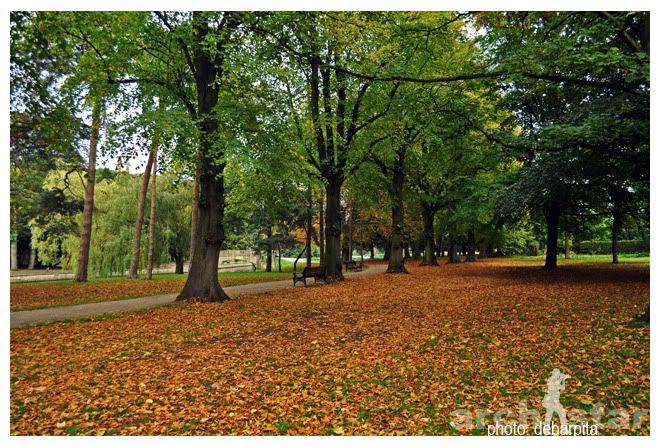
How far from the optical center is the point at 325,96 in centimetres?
1711

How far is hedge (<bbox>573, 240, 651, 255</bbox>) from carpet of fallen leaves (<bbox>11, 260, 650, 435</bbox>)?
31.3 m

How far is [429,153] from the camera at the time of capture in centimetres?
2350

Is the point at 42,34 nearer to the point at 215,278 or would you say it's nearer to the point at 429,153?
the point at 215,278

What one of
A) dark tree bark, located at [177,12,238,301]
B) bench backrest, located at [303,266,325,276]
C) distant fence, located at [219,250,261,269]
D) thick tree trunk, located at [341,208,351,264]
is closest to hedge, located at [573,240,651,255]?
thick tree trunk, located at [341,208,351,264]

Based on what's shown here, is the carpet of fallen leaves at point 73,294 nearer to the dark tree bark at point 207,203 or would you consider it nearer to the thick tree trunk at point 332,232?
the dark tree bark at point 207,203

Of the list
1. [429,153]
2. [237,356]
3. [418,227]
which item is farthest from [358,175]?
[418,227]

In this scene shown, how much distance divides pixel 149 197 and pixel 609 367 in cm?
2540

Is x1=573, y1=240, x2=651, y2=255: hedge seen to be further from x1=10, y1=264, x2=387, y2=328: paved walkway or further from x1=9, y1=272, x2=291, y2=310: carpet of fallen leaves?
x1=9, y1=272, x2=291, y2=310: carpet of fallen leaves

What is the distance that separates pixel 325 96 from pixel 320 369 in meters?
14.0

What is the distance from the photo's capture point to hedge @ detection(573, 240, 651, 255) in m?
34.1

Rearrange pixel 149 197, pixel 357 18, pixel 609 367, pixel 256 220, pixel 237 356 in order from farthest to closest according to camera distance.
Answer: pixel 256 220 < pixel 149 197 < pixel 357 18 < pixel 237 356 < pixel 609 367

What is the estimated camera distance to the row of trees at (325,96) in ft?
22.8

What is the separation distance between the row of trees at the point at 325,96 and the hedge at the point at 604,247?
20216 millimetres

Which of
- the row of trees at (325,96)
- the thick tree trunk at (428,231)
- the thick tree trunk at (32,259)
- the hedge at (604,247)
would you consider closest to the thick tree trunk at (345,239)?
the thick tree trunk at (428,231)
